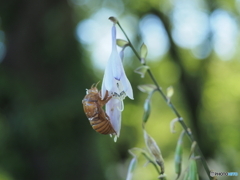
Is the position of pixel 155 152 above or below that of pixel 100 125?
below

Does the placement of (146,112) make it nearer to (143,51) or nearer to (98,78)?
(143,51)

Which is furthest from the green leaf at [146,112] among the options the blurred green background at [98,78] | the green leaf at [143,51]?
the blurred green background at [98,78]

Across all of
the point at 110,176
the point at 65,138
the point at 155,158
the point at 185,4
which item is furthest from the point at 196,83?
the point at 155,158

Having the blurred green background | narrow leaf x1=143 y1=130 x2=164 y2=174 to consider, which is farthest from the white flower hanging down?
the blurred green background

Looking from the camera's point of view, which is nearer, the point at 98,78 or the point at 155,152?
the point at 155,152

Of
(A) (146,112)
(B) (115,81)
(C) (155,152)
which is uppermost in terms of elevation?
(B) (115,81)

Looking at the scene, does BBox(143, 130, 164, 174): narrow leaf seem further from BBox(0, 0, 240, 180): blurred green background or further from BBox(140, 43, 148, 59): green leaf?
BBox(0, 0, 240, 180): blurred green background

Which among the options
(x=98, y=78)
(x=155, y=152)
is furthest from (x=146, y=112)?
(x=98, y=78)

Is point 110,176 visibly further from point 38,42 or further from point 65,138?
point 38,42
